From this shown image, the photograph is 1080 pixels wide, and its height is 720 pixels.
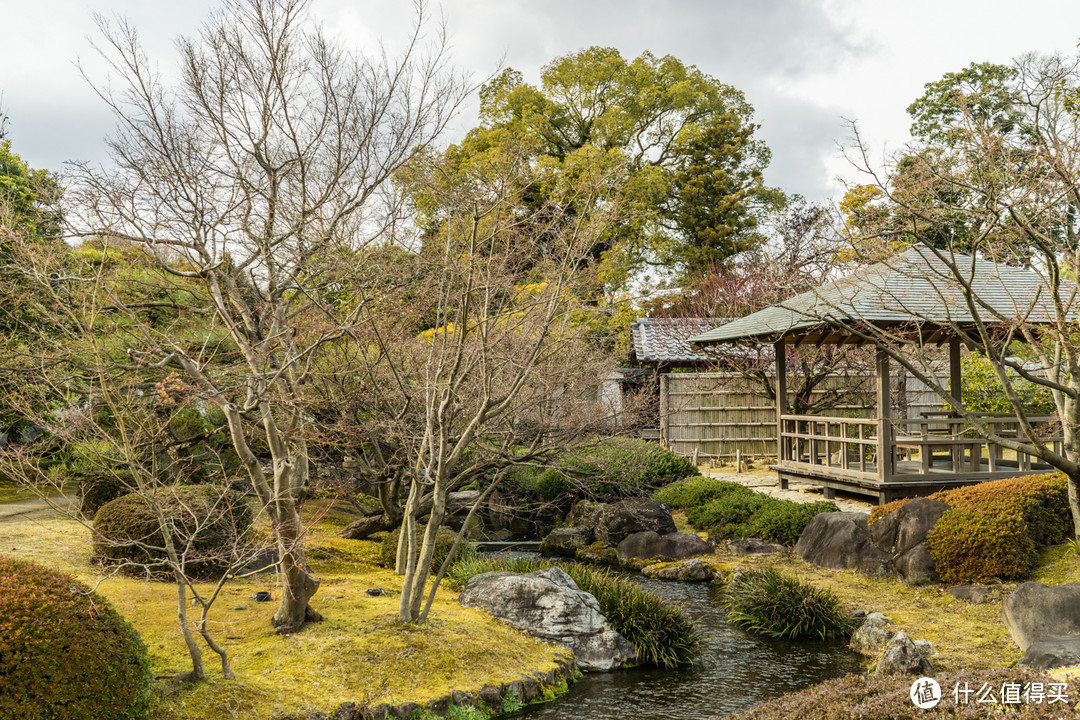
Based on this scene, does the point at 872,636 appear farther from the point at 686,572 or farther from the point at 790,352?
the point at 790,352

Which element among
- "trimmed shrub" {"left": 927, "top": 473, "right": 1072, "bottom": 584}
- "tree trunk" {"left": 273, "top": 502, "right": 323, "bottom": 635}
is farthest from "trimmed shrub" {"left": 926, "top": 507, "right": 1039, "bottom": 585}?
"tree trunk" {"left": 273, "top": 502, "right": 323, "bottom": 635}

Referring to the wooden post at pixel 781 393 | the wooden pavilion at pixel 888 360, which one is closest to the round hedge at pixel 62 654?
the wooden pavilion at pixel 888 360

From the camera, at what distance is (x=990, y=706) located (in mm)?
3393

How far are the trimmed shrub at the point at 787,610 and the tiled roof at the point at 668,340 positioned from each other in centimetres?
1060

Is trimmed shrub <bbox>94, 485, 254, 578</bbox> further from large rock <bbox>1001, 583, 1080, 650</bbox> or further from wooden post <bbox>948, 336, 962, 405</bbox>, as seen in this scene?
Answer: wooden post <bbox>948, 336, 962, 405</bbox>

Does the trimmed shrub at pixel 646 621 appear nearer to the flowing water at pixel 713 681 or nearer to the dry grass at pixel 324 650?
the flowing water at pixel 713 681

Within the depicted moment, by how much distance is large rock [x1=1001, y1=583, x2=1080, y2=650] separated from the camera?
6.51 m

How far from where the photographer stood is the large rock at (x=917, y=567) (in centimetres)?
896

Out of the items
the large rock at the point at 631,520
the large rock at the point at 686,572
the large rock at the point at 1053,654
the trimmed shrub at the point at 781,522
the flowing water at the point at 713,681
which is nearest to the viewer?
the large rock at the point at 1053,654

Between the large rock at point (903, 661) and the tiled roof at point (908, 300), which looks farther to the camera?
the tiled roof at point (908, 300)

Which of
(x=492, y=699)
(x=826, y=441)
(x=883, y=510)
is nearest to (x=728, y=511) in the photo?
(x=826, y=441)

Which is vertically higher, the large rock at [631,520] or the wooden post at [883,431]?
the wooden post at [883,431]

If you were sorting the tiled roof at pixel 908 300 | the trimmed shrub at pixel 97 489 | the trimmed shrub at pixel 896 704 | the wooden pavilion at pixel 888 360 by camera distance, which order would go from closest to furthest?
the trimmed shrub at pixel 896 704 < the trimmed shrub at pixel 97 489 < the tiled roof at pixel 908 300 < the wooden pavilion at pixel 888 360

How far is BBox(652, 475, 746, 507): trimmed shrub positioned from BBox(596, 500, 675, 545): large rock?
1.22 meters
